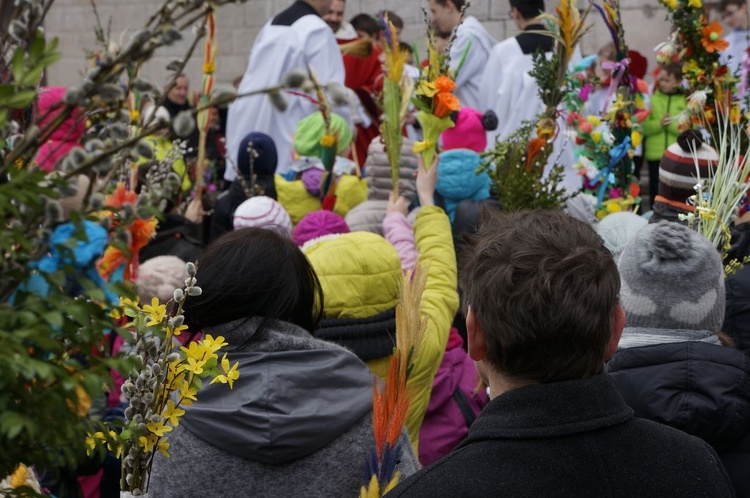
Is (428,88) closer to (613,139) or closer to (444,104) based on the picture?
(444,104)

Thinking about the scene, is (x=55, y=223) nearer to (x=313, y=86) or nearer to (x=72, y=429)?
(x=72, y=429)

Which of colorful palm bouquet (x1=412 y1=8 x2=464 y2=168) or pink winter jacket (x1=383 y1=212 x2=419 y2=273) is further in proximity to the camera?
colorful palm bouquet (x1=412 y1=8 x2=464 y2=168)

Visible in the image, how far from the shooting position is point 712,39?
15.0ft

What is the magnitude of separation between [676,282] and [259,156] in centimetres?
339

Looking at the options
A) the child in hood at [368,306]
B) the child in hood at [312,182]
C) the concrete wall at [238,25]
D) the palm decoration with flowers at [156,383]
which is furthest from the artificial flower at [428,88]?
the concrete wall at [238,25]

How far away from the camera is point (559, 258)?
169cm

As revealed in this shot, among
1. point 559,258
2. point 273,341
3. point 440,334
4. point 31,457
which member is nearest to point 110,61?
point 31,457

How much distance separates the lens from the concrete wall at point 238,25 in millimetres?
10438

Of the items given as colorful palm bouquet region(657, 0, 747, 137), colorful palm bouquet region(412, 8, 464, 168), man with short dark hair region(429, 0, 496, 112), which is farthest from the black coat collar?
man with short dark hair region(429, 0, 496, 112)

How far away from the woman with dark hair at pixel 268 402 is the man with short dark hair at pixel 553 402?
65 cm

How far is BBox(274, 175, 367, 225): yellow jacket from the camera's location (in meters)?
5.38

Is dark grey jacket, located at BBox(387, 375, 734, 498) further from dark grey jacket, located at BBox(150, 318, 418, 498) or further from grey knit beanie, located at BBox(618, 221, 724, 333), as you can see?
grey knit beanie, located at BBox(618, 221, 724, 333)

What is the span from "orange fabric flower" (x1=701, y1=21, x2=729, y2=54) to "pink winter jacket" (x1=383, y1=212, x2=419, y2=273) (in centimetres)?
161

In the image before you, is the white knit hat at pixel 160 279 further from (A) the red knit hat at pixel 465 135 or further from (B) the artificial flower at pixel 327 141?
(A) the red knit hat at pixel 465 135
